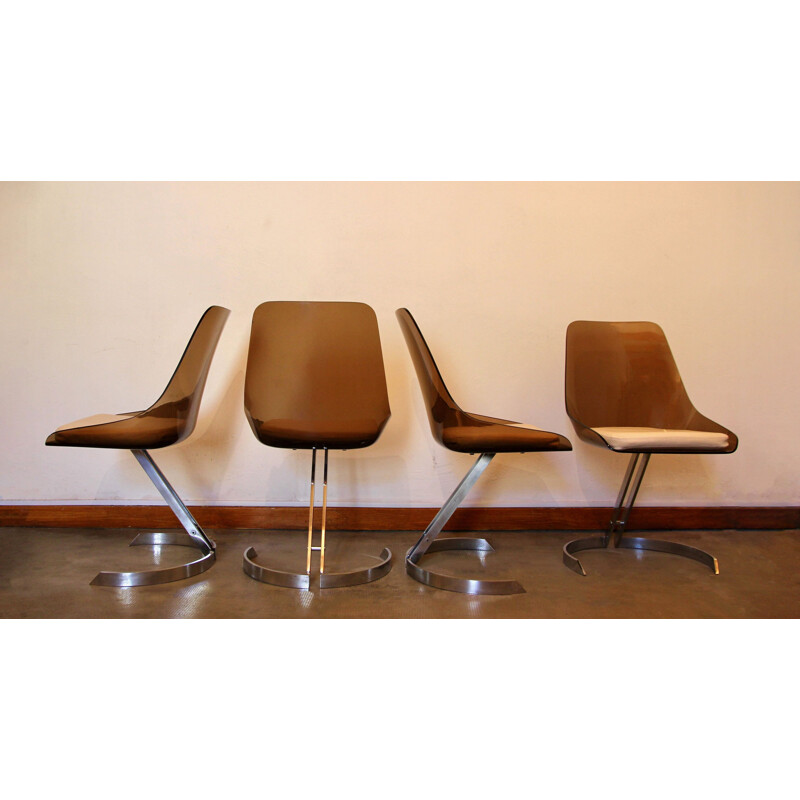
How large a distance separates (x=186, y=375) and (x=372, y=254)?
1.12m

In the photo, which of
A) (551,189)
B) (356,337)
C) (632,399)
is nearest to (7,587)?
(356,337)

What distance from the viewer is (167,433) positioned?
2.42 meters

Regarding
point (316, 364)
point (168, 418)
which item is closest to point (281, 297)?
point (316, 364)

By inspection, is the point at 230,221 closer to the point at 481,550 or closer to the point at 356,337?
the point at 356,337

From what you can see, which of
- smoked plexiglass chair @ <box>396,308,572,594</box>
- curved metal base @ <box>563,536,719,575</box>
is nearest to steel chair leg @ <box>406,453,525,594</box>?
smoked plexiglass chair @ <box>396,308,572,594</box>

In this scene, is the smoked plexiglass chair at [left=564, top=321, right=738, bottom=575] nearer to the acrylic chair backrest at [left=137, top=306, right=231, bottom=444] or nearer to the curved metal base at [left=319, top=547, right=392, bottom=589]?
the curved metal base at [left=319, top=547, right=392, bottom=589]

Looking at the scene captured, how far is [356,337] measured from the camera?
2781 mm

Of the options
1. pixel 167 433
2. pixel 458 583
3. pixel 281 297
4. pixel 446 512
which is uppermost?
pixel 281 297

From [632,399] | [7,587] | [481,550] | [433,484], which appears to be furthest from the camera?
[433,484]

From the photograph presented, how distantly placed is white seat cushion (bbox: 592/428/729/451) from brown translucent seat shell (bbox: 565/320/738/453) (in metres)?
0.38

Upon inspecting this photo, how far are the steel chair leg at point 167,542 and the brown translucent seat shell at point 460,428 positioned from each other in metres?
1.00

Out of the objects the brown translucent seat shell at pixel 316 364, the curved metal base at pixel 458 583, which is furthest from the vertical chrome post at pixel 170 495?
the curved metal base at pixel 458 583

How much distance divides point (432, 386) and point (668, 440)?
912mm

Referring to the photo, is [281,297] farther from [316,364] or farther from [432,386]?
[432,386]
